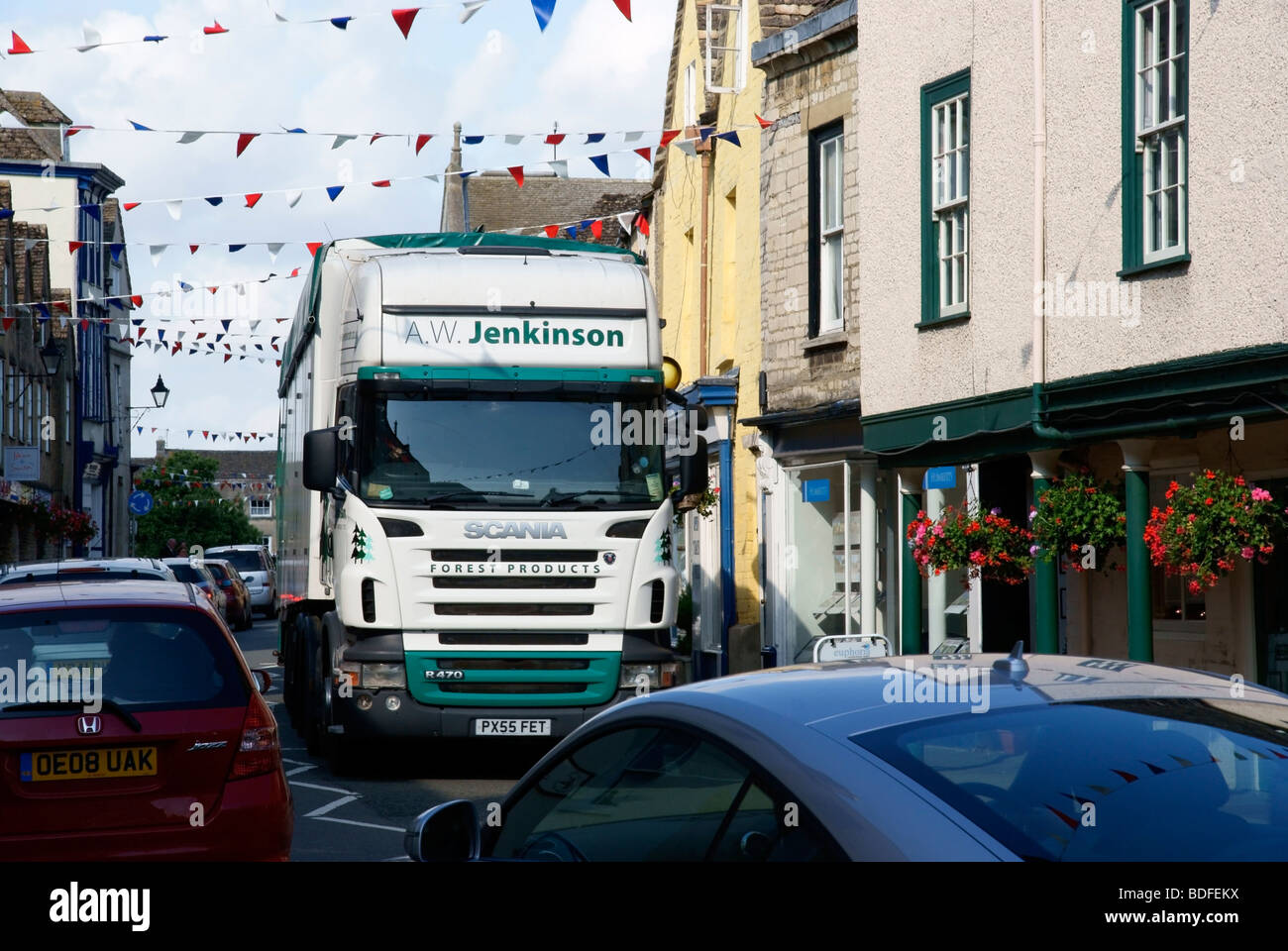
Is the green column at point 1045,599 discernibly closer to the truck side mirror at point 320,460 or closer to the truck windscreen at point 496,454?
the truck windscreen at point 496,454

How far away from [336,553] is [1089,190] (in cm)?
644

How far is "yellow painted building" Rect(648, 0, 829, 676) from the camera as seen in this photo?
20375 millimetres

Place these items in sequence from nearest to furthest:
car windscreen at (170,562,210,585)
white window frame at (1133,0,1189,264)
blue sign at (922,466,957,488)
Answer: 1. white window frame at (1133,0,1189,264)
2. blue sign at (922,466,957,488)
3. car windscreen at (170,562,210,585)

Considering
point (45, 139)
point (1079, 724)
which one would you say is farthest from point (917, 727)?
point (45, 139)

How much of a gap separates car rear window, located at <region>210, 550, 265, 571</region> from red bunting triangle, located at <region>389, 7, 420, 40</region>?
3753cm

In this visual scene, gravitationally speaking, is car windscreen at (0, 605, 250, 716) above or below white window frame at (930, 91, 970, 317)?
below

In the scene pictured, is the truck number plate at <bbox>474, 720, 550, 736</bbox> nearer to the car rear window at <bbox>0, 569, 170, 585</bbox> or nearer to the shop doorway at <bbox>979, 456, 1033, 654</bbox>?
the car rear window at <bbox>0, 569, 170, 585</bbox>

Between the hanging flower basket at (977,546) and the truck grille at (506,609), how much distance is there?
356cm

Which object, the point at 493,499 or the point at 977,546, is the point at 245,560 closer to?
the point at 977,546

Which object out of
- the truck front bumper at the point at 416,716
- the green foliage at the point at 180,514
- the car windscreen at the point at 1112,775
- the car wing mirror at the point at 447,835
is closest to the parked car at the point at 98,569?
the truck front bumper at the point at 416,716

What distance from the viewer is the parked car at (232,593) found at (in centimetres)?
3581

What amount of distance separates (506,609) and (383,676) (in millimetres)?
1023

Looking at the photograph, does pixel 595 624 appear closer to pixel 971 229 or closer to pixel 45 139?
pixel 971 229

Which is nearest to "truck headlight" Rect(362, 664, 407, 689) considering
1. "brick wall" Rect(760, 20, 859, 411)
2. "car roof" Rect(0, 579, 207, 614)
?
"car roof" Rect(0, 579, 207, 614)
